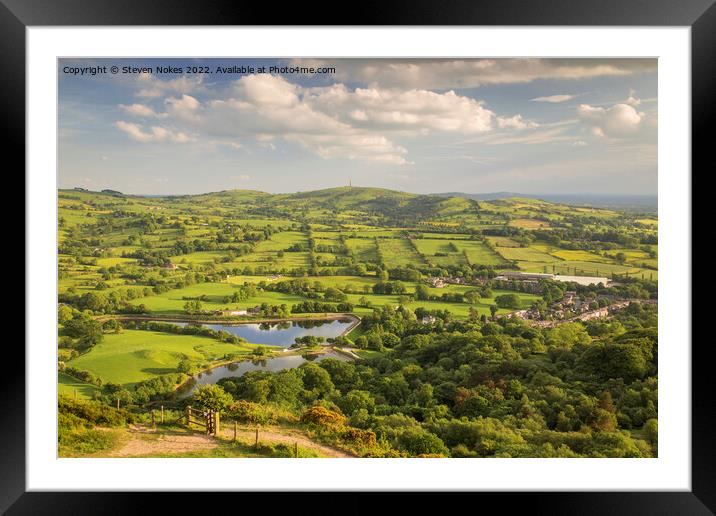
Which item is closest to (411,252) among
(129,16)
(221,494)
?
(221,494)

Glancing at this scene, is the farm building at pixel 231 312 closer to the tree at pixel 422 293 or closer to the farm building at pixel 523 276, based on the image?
the tree at pixel 422 293

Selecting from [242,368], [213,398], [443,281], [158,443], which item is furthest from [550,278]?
[158,443]

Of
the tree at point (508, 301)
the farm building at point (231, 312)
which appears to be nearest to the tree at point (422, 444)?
the tree at point (508, 301)

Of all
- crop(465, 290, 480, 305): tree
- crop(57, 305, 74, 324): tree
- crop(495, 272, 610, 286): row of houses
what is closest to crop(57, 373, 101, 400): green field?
crop(57, 305, 74, 324): tree

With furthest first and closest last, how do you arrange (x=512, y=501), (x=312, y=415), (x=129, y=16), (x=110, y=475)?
(x=312, y=415) → (x=110, y=475) → (x=512, y=501) → (x=129, y=16)

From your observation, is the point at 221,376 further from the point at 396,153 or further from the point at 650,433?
the point at 650,433

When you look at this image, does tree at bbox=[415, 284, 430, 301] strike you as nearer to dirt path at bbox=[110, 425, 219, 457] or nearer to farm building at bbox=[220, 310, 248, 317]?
farm building at bbox=[220, 310, 248, 317]

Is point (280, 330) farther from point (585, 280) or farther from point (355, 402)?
point (585, 280)
